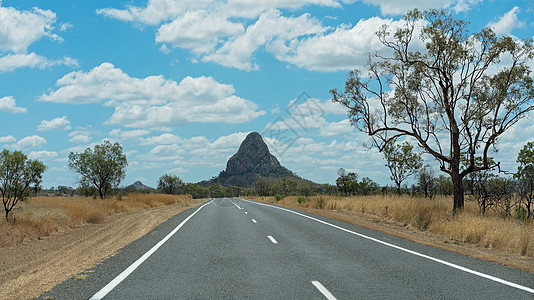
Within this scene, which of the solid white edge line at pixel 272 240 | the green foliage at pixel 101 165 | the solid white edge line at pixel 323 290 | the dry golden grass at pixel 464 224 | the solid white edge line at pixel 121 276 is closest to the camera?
the solid white edge line at pixel 323 290

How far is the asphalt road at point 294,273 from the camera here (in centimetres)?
708

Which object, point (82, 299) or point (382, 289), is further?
point (382, 289)

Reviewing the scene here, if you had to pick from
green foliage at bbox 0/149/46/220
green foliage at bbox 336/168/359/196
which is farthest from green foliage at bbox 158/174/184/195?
green foliage at bbox 0/149/46/220

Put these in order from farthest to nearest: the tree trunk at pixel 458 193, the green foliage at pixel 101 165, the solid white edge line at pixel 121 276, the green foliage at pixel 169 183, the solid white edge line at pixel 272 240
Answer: the green foliage at pixel 169 183 < the green foliage at pixel 101 165 < the tree trunk at pixel 458 193 < the solid white edge line at pixel 272 240 < the solid white edge line at pixel 121 276

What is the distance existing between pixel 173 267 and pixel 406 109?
1813cm

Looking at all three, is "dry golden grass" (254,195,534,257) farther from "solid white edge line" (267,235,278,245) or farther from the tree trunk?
"solid white edge line" (267,235,278,245)

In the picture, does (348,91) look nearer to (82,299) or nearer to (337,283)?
(337,283)

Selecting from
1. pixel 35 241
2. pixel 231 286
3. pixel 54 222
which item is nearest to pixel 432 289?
pixel 231 286

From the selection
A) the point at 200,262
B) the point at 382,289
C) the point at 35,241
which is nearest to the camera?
the point at 382,289

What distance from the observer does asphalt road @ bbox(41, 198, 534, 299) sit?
7.08 meters

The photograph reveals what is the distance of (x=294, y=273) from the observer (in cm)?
875

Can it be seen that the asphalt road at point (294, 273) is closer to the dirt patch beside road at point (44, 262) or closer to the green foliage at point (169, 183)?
the dirt patch beside road at point (44, 262)

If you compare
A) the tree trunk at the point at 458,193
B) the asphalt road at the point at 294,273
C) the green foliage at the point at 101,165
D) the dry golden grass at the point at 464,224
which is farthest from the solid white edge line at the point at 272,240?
the green foliage at the point at 101,165

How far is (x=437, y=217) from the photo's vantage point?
1966 centimetres
